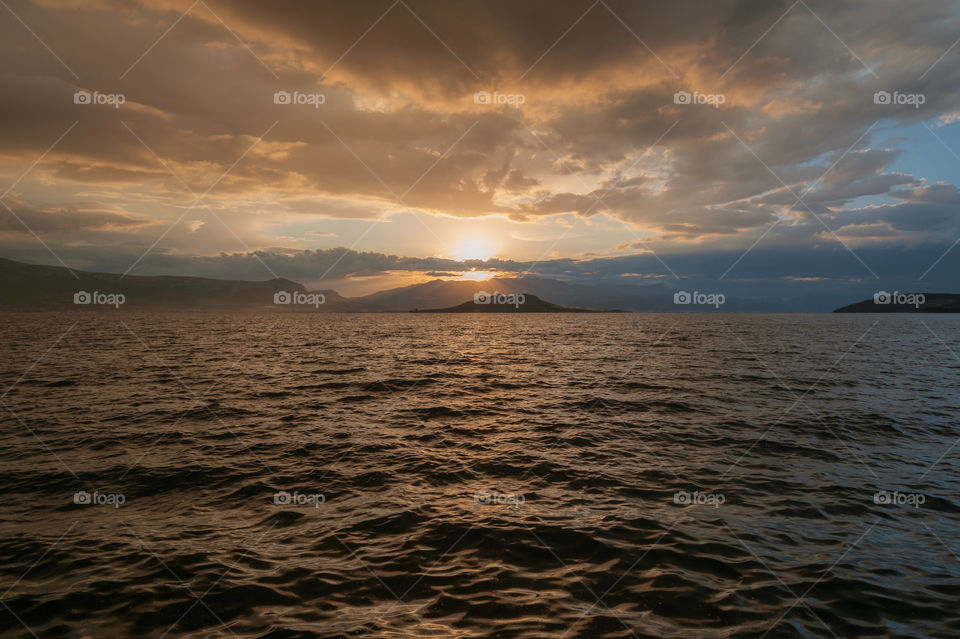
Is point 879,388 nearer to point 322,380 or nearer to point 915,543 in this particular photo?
point 915,543

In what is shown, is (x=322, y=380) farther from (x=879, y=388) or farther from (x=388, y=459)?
(x=879, y=388)

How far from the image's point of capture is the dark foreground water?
8250 millimetres

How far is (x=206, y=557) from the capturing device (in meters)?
9.98

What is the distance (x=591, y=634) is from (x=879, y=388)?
39209mm

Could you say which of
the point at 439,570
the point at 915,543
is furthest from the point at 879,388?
the point at 439,570

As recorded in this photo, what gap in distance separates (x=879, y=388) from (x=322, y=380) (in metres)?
Answer: 45.5

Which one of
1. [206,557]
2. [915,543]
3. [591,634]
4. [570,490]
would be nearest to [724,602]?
[591,634]

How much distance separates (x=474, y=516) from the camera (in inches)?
485

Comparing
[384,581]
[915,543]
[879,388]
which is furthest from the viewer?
[879,388]

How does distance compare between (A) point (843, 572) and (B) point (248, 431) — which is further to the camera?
(B) point (248, 431)

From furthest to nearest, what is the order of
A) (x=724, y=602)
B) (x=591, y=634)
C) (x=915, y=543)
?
(x=915, y=543) → (x=724, y=602) → (x=591, y=634)

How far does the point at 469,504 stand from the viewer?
13.1m

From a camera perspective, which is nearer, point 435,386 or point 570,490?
point 570,490

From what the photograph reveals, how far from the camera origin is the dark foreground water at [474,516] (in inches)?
325
